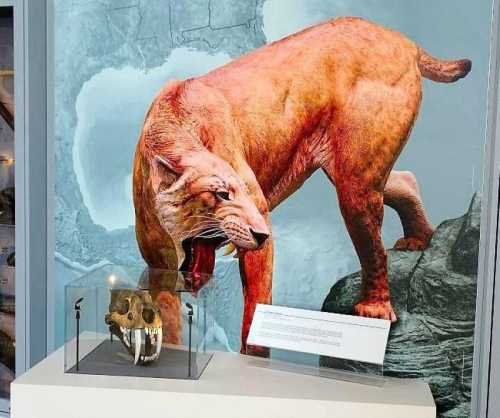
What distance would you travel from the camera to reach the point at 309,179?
7.74ft

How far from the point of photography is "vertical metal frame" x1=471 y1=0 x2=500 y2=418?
2.15m

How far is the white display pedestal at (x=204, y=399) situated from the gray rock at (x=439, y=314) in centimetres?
19

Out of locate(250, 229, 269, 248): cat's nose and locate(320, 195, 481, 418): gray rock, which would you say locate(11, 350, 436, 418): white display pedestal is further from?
locate(250, 229, 269, 248): cat's nose

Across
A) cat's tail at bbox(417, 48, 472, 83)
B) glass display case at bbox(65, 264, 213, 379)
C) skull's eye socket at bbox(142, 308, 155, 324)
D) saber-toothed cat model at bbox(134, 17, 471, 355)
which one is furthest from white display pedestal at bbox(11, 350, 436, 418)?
cat's tail at bbox(417, 48, 472, 83)

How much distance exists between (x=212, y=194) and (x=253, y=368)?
2.07 feet

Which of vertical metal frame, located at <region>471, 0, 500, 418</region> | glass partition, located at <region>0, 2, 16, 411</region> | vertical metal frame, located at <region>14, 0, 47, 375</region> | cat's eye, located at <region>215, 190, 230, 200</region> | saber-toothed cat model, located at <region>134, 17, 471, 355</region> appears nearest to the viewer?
vertical metal frame, located at <region>471, 0, 500, 418</region>

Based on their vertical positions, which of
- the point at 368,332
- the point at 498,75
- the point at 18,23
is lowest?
the point at 368,332

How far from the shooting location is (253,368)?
88.8 inches

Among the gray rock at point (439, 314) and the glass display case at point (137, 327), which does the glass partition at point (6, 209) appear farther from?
the gray rock at point (439, 314)

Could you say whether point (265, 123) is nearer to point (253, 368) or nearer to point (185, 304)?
point (185, 304)

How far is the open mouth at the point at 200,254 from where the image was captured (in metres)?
2.48

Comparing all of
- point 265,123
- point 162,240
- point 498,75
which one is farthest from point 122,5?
point 498,75

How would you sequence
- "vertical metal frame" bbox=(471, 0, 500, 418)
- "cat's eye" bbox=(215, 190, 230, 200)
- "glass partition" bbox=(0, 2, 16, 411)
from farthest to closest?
1. "glass partition" bbox=(0, 2, 16, 411)
2. "cat's eye" bbox=(215, 190, 230, 200)
3. "vertical metal frame" bbox=(471, 0, 500, 418)

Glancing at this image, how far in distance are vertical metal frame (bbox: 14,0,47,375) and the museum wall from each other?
0.22 feet
